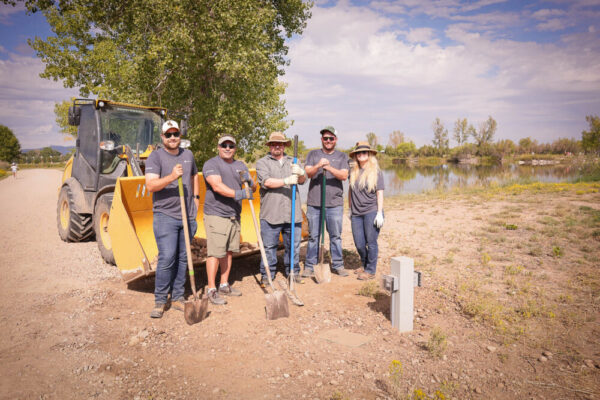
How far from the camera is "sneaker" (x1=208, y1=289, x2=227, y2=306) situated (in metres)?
4.82

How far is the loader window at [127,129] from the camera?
7.08 metres

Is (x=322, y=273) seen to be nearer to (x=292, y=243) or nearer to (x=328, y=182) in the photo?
(x=292, y=243)

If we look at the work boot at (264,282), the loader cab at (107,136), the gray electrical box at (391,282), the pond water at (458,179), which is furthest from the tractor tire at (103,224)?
the pond water at (458,179)

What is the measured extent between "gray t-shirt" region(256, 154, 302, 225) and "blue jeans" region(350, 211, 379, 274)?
4.16 feet

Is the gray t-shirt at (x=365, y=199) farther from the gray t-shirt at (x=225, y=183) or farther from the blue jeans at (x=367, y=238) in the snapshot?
the gray t-shirt at (x=225, y=183)

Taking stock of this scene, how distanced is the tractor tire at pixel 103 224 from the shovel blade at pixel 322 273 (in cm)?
353

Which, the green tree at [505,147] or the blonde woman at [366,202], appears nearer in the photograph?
the blonde woman at [366,202]

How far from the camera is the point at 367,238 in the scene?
5.89 metres

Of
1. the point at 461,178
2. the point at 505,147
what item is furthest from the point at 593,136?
the point at 461,178

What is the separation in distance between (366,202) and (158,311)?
132 inches

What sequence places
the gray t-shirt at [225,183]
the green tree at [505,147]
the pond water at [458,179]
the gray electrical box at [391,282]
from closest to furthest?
the gray electrical box at [391,282], the gray t-shirt at [225,183], the pond water at [458,179], the green tree at [505,147]

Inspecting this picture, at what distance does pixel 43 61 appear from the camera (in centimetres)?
1537

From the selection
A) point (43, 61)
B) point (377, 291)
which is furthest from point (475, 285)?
point (43, 61)

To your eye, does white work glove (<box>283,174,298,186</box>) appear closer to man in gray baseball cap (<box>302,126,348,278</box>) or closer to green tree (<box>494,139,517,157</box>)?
man in gray baseball cap (<box>302,126,348,278</box>)
